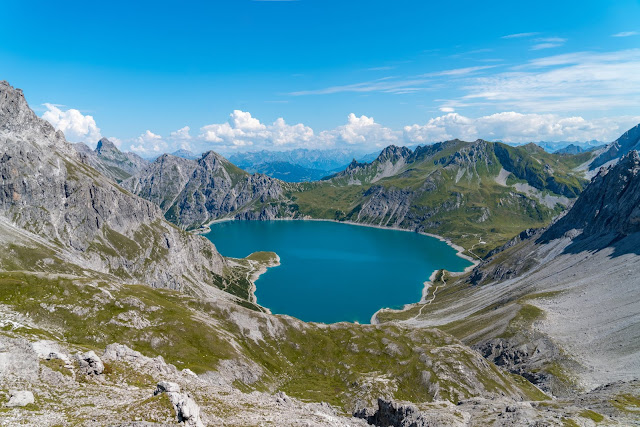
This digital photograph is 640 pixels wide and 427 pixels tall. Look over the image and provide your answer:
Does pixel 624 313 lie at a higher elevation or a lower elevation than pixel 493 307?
higher

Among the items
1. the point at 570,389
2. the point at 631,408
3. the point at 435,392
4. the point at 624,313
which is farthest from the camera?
the point at 624,313

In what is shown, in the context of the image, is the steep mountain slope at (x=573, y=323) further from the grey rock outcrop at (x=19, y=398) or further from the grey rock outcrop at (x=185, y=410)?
the grey rock outcrop at (x=19, y=398)

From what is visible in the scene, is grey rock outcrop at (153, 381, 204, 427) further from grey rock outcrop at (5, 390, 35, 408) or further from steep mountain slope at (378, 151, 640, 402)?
steep mountain slope at (378, 151, 640, 402)

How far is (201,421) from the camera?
38.2 meters

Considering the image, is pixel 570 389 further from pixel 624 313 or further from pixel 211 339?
pixel 211 339

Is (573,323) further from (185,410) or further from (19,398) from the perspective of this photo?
(19,398)

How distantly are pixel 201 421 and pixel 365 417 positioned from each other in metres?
39.4

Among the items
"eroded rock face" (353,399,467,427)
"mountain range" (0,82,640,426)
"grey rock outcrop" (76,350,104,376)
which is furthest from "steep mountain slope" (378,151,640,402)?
"grey rock outcrop" (76,350,104,376)

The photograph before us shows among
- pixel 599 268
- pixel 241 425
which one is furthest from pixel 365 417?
pixel 599 268

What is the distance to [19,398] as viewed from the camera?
36438 millimetres

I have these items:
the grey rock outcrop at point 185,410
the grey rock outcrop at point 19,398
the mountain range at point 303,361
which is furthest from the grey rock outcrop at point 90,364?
the grey rock outcrop at point 185,410

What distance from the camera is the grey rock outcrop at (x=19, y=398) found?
35594mm

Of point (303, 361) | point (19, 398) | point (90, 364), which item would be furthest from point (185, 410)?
point (303, 361)

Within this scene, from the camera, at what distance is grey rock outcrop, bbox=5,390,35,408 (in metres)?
35.6
